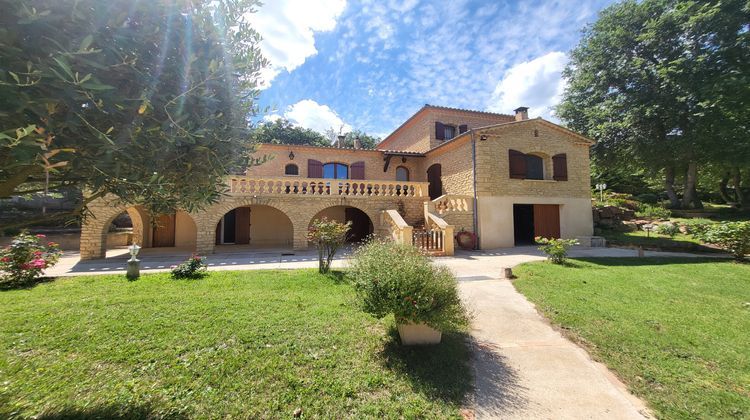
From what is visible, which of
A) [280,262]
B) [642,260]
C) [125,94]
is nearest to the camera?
[125,94]

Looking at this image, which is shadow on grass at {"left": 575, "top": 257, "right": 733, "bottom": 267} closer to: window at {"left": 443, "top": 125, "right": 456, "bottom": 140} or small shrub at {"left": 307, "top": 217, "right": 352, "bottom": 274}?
small shrub at {"left": 307, "top": 217, "right": 352, "bottom": 274}

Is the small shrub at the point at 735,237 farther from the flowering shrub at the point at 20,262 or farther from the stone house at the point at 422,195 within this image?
the flowering shrub at the point at 20,262

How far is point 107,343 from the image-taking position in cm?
366

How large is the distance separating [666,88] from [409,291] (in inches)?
941

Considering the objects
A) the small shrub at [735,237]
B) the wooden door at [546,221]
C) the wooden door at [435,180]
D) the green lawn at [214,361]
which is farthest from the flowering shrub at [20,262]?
the small shrub at [735,237]

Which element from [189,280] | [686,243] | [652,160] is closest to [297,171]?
[189,280]

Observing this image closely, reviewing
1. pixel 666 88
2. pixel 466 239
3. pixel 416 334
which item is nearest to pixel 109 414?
pixel 416 334

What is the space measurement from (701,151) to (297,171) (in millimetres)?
24116

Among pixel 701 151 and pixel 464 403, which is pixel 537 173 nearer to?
pixel 701 151

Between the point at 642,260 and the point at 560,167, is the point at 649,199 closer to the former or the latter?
the point at 560,167

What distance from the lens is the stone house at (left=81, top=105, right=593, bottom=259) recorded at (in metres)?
12.0

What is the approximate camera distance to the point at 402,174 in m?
17.9

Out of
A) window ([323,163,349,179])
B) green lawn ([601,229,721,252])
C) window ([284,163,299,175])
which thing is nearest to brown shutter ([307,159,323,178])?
window ([323,163,349,179])

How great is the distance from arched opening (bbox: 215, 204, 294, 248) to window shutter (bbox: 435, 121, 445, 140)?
10.7m
